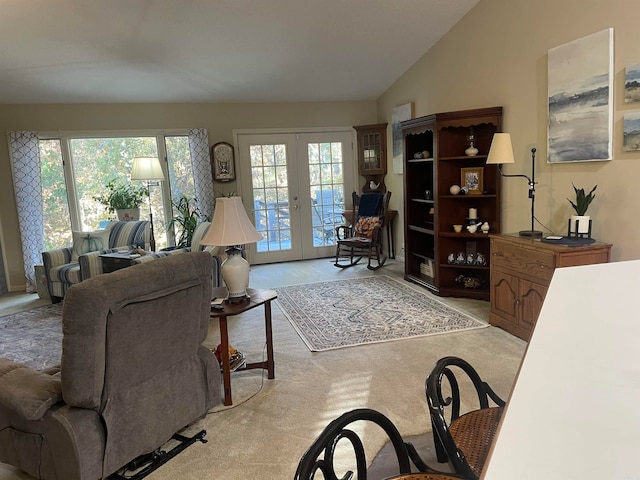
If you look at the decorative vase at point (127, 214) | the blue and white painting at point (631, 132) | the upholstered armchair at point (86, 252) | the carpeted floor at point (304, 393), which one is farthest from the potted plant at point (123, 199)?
the blue and white painting at point (631, 132)

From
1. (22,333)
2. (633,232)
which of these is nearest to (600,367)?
(633,232)

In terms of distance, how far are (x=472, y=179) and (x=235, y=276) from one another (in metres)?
2.90

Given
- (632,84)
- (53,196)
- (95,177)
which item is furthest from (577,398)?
Result: (53,196)

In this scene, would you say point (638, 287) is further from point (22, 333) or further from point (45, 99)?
point (45, 99)

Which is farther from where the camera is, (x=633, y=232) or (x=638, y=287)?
(x=633, y=232)

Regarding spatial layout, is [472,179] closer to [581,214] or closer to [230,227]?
[581,214]

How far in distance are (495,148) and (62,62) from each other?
14.3 feet

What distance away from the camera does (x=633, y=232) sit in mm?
3152

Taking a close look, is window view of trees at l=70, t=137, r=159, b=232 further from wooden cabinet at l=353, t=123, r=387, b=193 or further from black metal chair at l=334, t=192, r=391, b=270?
wooden cabinet at l=353, t=123, r=387, b=193

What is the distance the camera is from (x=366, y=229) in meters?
6.41

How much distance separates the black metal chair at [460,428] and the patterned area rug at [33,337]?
9.83ft

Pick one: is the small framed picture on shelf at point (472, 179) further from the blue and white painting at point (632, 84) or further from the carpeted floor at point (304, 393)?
the blue and white painting at point (632, 84)

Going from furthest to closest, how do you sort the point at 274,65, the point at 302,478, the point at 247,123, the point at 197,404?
the point at 247,123, the point at 274,65, the point at 197,404, the point at 302,478

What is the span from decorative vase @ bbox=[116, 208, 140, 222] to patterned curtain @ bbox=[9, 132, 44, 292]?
991mm
